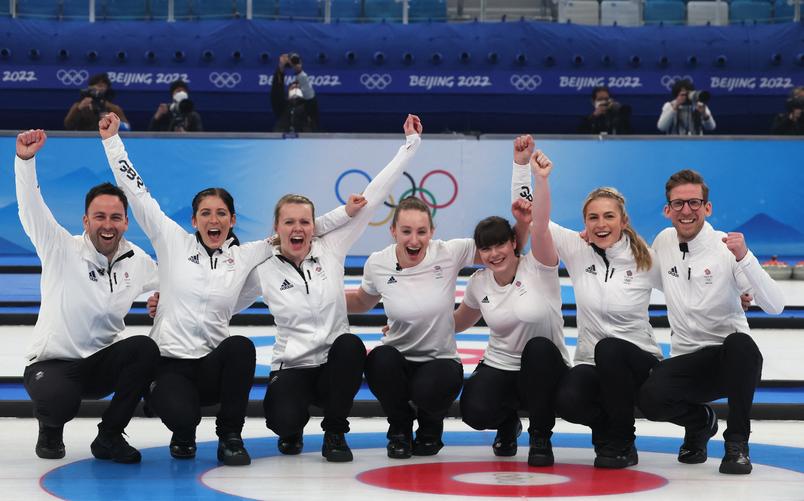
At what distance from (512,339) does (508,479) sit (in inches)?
29.2

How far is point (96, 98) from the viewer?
12930mm

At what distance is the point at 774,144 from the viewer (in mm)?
12023

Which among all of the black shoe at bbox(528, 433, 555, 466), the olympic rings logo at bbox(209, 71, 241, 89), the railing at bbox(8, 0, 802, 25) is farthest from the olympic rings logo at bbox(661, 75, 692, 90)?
the black shoe at bbox(528, 433, 555, 466)

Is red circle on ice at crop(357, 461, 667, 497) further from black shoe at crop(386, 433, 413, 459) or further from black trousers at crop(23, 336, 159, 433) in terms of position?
black trousers at crop(23, 336, 159, 433)

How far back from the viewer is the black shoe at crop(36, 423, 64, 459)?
5066mm

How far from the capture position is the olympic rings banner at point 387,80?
1623 centimetres

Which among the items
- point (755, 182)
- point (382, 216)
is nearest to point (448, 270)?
point (382, 216)

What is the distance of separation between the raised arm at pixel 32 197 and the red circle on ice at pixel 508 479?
1710 mm

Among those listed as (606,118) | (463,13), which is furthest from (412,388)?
(463,13)

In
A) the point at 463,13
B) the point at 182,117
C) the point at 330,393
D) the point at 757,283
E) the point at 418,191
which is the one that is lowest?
the point at 330,393

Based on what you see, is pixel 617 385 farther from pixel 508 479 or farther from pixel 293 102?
pixel 293 102

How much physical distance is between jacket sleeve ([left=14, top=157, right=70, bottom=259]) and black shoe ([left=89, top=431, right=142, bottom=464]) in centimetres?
85

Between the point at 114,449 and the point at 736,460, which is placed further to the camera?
the point at 114,449

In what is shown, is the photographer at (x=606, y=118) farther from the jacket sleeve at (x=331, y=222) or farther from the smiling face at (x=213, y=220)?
the smiling face at (x=213, y=220)
